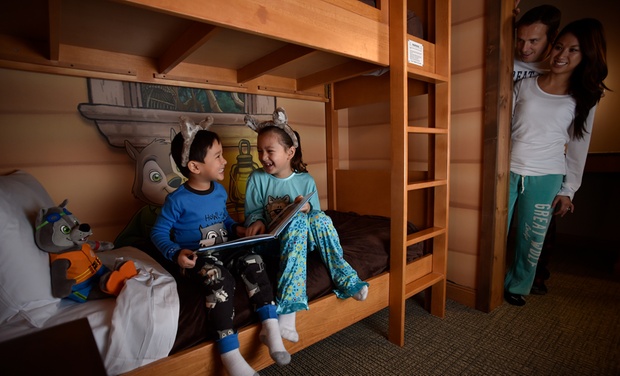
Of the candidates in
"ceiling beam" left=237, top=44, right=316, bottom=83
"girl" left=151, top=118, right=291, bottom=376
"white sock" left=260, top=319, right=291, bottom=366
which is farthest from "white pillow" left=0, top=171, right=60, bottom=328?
"ceiling beam" left=237, top=44, right=316, bottom=83

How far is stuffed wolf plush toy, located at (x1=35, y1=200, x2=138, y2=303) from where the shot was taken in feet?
2.87

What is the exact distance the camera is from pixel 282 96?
2061 mm

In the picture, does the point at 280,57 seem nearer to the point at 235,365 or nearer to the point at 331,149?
the point at 331,149

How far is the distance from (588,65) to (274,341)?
200 centimetres

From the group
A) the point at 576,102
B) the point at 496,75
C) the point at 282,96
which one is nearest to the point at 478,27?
the point at 496,75

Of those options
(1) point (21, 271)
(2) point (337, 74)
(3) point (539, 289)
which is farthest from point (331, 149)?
(1) point (21, 271)

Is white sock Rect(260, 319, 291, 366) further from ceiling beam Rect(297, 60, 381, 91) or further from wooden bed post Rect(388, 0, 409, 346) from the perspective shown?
ceiling beam Rect(297, 60, 381, 91)

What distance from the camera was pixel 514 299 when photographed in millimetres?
1809

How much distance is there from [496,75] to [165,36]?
1.59m

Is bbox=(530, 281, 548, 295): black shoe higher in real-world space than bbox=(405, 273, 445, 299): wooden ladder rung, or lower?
lower

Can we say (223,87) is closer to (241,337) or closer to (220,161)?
(220,161)

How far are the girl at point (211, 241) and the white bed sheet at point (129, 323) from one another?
0.12 m

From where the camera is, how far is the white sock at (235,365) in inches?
36.3

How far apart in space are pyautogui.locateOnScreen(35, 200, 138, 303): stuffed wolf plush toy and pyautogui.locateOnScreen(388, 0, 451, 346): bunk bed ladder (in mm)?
1075
